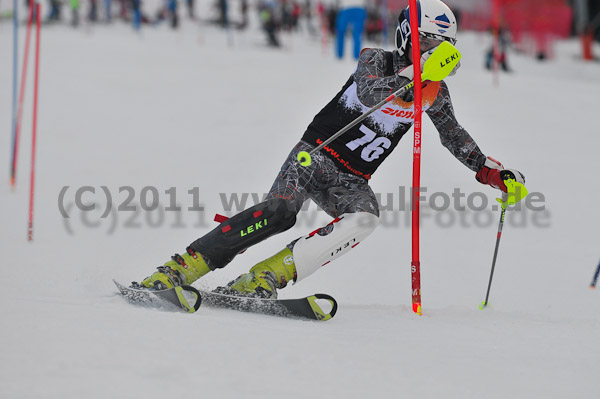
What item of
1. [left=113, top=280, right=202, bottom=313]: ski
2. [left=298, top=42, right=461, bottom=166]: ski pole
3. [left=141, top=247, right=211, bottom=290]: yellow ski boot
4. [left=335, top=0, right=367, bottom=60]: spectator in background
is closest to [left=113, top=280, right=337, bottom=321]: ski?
[left=113, top=280, right=202, bottom=313]: ski

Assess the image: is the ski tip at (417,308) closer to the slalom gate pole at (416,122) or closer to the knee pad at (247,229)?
the slalom gate pole at (416,122)

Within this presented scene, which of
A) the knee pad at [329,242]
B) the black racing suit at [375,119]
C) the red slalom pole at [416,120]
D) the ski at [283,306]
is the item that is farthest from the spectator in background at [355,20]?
the ski at [283,306]

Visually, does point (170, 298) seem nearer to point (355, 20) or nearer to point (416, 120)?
point (416, 120)

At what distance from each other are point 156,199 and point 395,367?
5419 millimetres

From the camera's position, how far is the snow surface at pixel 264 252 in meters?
2.37

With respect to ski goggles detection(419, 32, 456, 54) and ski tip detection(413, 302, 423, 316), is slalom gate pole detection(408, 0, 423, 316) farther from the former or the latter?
ski goggles detection(419, 32, 456, 54)

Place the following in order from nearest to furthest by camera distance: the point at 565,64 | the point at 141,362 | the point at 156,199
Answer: the point at 141,362 → the point at 156,199 → the point at 565,64

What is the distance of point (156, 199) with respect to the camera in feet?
24.7

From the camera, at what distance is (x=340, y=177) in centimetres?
369

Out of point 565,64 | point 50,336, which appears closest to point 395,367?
point 50,336

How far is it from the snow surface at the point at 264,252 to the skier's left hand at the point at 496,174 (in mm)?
769

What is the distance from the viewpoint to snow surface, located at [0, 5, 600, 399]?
7.79ft

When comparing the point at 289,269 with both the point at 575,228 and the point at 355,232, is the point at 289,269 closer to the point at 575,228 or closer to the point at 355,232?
the point at 355,232

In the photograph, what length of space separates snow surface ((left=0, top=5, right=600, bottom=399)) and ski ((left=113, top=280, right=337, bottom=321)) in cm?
8
